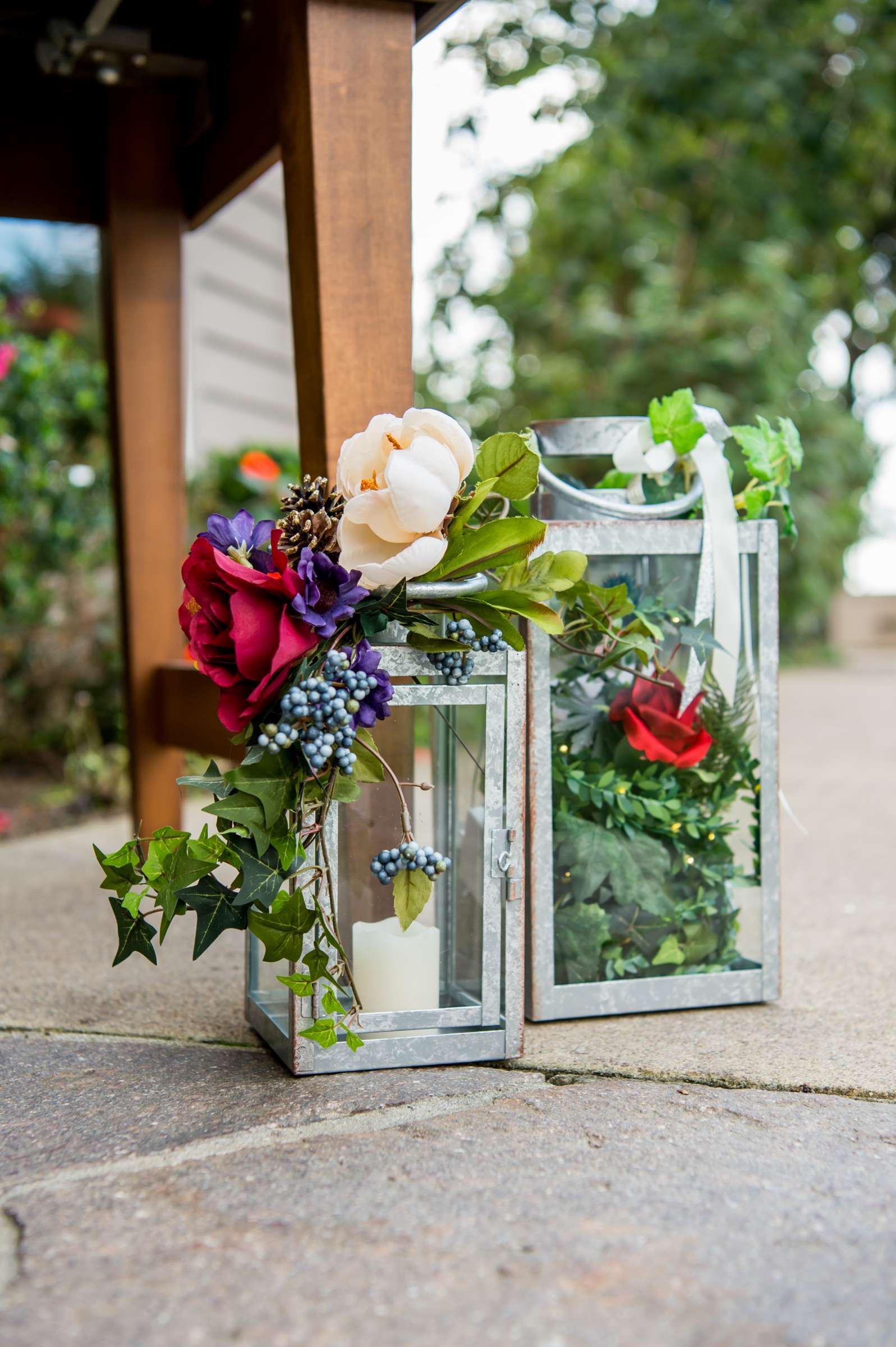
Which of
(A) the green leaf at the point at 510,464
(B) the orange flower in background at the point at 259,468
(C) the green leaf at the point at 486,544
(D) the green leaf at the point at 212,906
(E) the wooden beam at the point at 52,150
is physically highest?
(E) the wooden beam at the point at 52,150

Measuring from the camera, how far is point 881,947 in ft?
6.62

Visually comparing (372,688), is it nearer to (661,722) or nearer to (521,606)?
(521,606)

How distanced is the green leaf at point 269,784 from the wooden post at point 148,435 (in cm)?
136

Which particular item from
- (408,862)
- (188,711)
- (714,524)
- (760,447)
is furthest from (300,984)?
(188,711)

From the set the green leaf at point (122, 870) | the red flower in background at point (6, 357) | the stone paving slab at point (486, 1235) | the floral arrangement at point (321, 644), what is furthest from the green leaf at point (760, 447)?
the red flower in background at point (6, 357)

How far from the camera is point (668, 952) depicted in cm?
161

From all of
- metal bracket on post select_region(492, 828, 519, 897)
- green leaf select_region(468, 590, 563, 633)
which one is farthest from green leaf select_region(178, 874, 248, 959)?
green leaf select_region(468, 590, 563, 633)

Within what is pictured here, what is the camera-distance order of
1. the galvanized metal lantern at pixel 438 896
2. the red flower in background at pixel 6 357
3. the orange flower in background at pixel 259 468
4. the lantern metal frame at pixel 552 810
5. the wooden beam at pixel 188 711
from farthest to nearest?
1. the orange flower in background at pixel 259 468
2. the red flower in background at pixel 6 357
3. the wooden beam at pixel 188 711
4. the lantern metal frame at pixel 552 810
5. the galvanized metal lantern at pixel 438 896

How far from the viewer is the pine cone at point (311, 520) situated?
4.16ft

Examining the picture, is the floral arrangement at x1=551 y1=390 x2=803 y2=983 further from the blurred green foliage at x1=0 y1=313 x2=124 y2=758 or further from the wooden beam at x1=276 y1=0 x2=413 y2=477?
the blurred green foliage at x1=0 y1=313 x2=124 y2=758

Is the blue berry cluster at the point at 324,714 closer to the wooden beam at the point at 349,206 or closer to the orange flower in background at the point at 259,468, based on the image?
the wooden beam at the point at 349,206

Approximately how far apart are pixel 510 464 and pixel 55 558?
295 cm

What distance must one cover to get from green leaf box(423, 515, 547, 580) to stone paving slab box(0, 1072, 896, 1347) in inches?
22.9

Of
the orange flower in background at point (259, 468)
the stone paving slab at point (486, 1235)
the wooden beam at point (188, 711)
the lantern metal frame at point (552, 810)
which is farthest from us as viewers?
the orange flower in background at point (259, 468)
